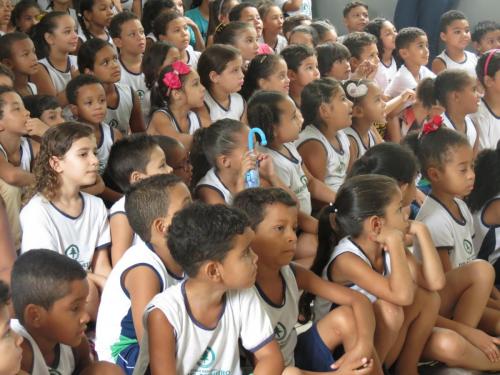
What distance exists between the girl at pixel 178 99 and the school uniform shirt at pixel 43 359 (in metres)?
1.61

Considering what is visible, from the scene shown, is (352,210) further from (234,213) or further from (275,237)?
(234,213)

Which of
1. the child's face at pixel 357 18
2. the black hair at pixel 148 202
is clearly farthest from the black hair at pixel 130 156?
the child's face at pixel 357 18

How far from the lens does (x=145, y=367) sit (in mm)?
1641

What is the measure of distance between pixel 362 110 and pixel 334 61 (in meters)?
0.72

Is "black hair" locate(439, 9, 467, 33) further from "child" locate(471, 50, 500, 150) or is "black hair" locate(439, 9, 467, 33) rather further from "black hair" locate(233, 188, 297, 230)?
"black hair" locate(233, 188, 297, 230)

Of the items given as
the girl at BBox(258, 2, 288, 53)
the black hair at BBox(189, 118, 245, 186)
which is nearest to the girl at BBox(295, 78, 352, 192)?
the black hair at BBox(189, 118, 245, 186)

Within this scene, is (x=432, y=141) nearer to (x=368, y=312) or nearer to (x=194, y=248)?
(x=368, y=312)

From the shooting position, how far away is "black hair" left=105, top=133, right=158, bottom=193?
2.47 meters

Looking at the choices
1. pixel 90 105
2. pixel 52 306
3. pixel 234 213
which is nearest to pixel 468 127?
pixel 90 105

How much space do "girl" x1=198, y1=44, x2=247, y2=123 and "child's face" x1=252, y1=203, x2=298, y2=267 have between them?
5.05ft

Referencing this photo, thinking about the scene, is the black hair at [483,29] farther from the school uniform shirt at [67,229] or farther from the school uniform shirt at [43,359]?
the school uniform shirt at [43,359]

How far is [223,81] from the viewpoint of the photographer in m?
3.50

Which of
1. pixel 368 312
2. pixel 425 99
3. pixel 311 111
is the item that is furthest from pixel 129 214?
pixel 425 99

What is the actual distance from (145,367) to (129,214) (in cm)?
51
